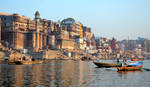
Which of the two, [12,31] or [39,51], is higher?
[12,31]

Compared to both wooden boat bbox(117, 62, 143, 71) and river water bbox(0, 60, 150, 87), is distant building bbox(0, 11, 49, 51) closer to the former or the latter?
wooden boat bbox(117, 62, 143, 71)

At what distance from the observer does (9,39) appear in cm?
18250

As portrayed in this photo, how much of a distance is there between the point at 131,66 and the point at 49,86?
110 feet

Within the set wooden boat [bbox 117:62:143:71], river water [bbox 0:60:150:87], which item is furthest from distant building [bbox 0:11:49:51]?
river water [bbox 0:60:150:87]

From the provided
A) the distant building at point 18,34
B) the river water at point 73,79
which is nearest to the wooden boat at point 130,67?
the river water at point 73,79

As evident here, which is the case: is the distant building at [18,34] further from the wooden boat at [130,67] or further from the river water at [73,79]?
the river water at [73,79]

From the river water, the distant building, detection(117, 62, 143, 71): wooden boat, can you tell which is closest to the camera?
the river water

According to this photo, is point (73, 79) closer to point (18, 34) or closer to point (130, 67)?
point (130, 67)

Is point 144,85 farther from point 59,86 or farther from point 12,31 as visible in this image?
point 12,31

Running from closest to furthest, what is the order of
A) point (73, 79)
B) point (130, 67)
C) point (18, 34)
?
1. point (73, 79)
2. point (130, 67)
3. point (18, 34)

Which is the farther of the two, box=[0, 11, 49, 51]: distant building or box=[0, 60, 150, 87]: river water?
box=[0, 11, 49, 51]: distant building

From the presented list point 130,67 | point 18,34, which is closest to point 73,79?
point 130,67

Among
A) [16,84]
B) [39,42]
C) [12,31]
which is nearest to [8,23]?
[12,31]

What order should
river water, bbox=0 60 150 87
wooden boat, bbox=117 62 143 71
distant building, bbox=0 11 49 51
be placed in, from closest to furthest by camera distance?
river water, bbox=0 60 150 87
wooden boat, bbox=117 62 143 71
distant building, bbox=0 11 49 51
